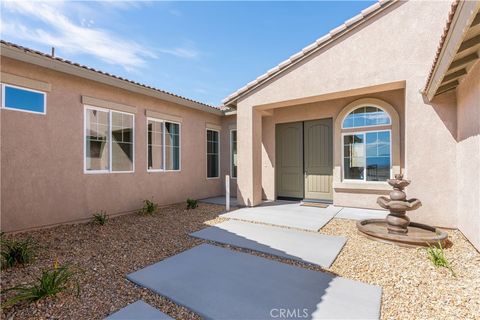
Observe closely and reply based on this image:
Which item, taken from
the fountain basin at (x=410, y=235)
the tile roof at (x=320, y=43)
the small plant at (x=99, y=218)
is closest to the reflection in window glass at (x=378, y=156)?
the fountain basin at (x=410, y=235)

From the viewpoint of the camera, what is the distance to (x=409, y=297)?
9.53 ft

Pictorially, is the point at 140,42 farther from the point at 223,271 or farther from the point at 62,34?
the point at 223,271

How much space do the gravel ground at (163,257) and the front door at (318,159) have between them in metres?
2.74

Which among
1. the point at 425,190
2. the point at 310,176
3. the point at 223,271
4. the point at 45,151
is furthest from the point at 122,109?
the point at 425,190

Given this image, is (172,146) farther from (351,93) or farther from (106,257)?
(351,93)

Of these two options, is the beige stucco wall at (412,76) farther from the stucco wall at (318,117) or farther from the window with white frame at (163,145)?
the window with white frame at (163,145)

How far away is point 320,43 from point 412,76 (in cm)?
275

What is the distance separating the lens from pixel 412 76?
18.9 ft

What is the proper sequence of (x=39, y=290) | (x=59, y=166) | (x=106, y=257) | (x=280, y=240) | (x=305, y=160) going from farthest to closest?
1. (x=305, y=160)
2. (x=59, y=166)
3. (x=280, y=240)
4. (x=106, y=257)
5. (x=39, y=290)

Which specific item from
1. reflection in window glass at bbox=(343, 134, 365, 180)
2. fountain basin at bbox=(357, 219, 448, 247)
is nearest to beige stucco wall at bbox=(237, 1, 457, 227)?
fountain basin at bbox=(357, 219, 448, 247)

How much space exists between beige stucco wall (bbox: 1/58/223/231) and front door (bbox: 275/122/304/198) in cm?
517

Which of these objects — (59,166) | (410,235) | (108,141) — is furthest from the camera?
(108,141)

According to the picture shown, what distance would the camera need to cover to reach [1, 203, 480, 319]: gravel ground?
105 inches

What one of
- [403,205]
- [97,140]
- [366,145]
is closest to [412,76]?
[366,145]
